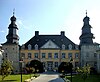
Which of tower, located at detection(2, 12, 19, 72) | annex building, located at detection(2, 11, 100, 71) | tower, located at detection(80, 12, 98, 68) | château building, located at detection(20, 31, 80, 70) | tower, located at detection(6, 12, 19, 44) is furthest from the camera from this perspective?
château building, located at detection(20, 31, 80, 70)

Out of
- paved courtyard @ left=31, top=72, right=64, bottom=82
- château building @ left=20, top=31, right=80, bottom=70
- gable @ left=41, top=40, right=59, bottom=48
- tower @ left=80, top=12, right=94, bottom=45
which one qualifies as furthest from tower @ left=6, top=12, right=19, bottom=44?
paved courtyard @ left=31, top=72, right=64, bottom=82

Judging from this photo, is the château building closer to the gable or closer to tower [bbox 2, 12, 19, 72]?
the gable

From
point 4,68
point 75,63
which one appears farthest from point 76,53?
point 4,68

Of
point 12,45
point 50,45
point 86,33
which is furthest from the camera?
point 50,45

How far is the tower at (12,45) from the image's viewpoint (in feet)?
189

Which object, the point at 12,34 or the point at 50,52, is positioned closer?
the point at 12,34

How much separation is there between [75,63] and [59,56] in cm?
Result: 481

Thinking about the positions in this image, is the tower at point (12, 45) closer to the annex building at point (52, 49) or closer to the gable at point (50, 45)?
the annex building at point (52, 49)

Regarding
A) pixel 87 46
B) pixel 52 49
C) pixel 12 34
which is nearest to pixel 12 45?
pixel 12 34

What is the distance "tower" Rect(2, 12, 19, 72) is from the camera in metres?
57.7

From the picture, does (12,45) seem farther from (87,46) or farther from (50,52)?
(87,46)

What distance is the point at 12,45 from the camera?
58.2 meters

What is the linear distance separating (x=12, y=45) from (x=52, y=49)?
11257mm

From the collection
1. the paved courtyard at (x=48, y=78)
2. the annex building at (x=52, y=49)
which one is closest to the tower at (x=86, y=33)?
the annex building at (x=52, y=49)
